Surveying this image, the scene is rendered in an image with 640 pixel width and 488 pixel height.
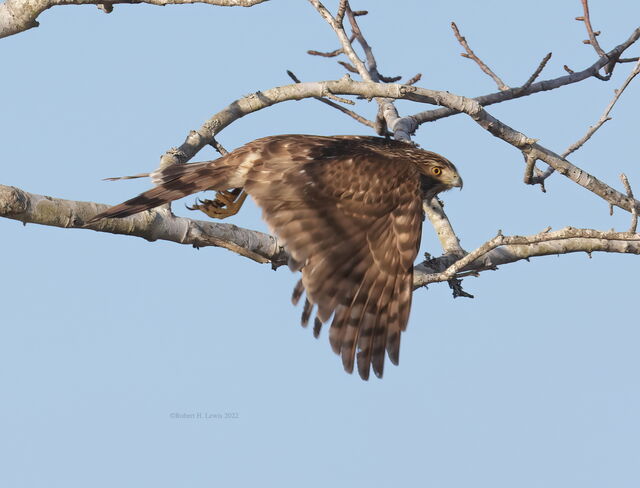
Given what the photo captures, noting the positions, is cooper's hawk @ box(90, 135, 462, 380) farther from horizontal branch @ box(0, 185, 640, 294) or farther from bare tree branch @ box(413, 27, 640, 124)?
bare tree branch @ box(413, 27, 640, 124)

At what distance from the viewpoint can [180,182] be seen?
21.0 ft

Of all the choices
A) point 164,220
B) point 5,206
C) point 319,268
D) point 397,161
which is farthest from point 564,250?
point 5,206

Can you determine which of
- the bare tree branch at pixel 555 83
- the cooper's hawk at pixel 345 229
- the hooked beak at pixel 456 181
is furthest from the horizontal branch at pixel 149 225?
the bare tree branch at pixel 555 83

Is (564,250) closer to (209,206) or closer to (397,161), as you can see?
(397,161)

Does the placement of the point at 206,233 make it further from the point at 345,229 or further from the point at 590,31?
the point at 590,31

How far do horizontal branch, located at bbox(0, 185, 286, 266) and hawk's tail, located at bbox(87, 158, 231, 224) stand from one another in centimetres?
9

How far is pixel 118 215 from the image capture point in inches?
215

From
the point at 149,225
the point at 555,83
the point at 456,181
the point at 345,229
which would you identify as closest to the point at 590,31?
the point at 555,83

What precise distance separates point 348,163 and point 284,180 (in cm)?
48

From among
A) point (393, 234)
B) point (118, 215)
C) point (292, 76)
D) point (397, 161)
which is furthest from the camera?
point (292, 76)

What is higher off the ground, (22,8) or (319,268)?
(22,8)

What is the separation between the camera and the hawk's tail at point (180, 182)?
5.77m

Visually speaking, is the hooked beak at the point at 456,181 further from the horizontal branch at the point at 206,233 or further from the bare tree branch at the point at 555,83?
the horizontal branch at the point at 206,233

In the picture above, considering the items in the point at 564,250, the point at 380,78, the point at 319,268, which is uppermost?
the point at 380,78
